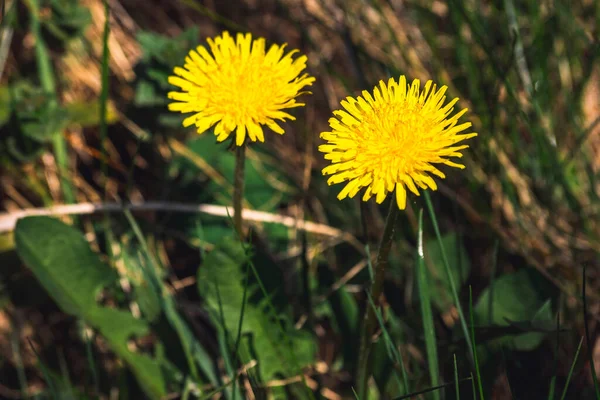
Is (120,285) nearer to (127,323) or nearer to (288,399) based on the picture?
(127,323)

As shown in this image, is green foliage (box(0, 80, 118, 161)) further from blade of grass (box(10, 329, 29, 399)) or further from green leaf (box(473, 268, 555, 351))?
green leaf (box(473, 268, 555, 351))

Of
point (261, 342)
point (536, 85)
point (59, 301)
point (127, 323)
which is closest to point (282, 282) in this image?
point (261, 342)

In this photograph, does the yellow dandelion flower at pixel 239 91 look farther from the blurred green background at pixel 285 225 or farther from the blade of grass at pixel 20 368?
the blade of grass at pixel 20 368

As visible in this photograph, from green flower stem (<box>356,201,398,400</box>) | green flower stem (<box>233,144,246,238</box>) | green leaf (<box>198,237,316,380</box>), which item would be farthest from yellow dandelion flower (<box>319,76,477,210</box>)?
green leaf (<box>198,237,316,380</box>)

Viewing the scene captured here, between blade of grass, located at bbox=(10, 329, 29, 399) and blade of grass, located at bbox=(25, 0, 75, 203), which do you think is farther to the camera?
blade of grass, located at bbox=(25, 0, 75, 203)

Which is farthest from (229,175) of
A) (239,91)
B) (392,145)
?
(392,145)

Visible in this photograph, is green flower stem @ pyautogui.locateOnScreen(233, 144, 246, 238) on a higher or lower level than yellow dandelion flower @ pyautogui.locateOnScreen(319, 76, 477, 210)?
lower
